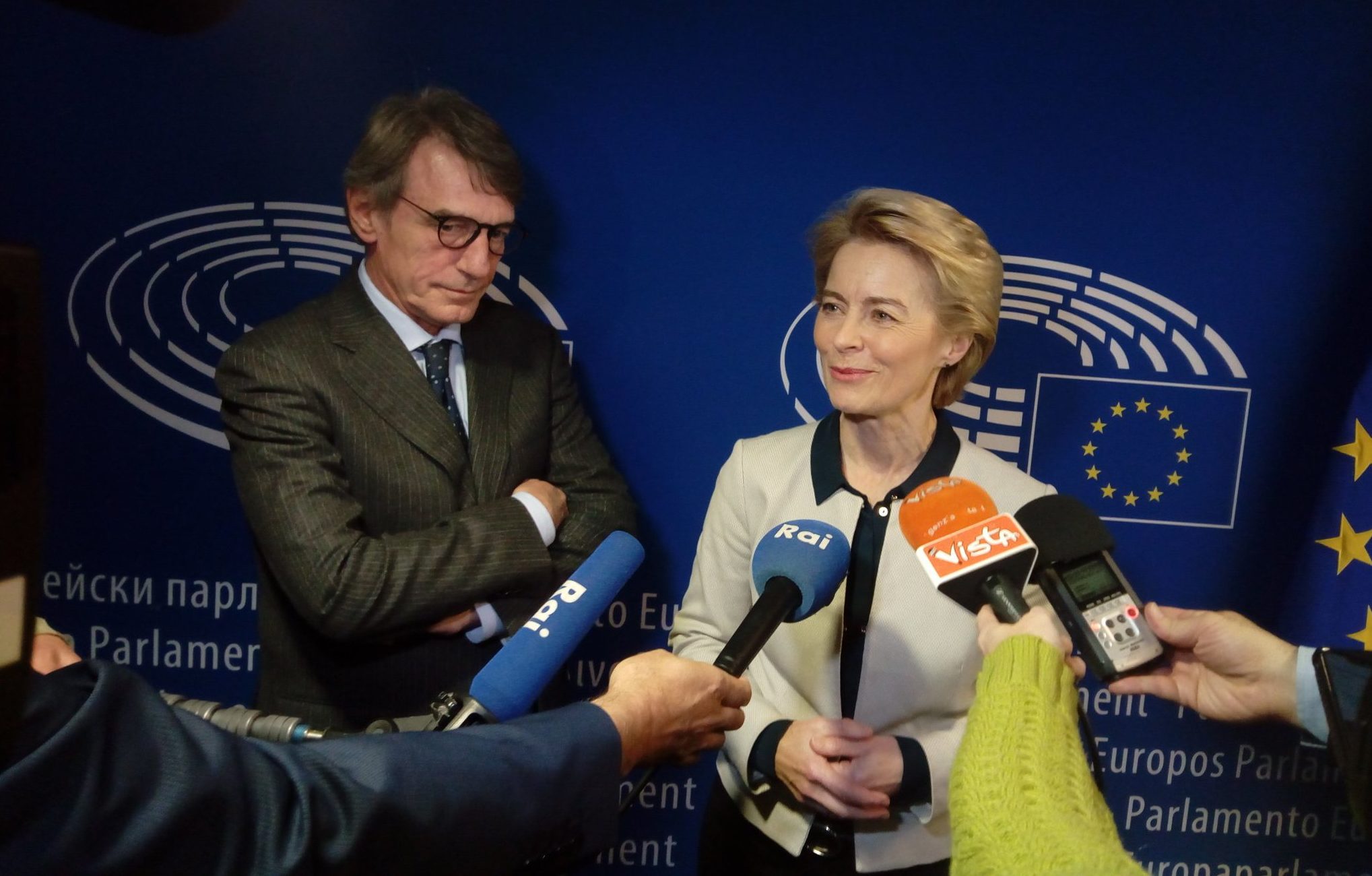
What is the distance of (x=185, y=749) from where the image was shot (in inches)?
35.7

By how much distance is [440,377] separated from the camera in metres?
2.12

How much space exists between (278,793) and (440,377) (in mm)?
1260

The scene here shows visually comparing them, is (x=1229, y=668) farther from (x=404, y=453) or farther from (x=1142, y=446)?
(x=404, y=453)

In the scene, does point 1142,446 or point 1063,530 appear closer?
point 1063,530

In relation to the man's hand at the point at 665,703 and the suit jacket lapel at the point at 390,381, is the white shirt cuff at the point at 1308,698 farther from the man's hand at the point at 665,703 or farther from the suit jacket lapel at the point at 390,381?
the suit jacket lapel at the point at 390,381

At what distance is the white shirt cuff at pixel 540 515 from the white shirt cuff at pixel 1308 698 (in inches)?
52.9

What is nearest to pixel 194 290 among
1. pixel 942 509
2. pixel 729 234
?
pixel 729 234

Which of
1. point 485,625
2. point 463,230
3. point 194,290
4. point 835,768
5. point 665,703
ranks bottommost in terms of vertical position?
point 835,768

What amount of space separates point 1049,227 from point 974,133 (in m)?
0.30

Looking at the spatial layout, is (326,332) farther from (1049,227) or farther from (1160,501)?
(1160,501)

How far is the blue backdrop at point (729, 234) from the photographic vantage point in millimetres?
2363

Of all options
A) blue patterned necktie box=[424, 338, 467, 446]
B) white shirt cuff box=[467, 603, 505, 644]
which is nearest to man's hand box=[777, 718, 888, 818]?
white shirt cuff box=[467, 603, 505, 644]

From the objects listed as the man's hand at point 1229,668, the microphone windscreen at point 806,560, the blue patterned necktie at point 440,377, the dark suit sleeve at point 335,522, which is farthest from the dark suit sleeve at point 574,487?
the man's hand at point 1229,668

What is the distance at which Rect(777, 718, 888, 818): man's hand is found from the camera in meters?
1.78
